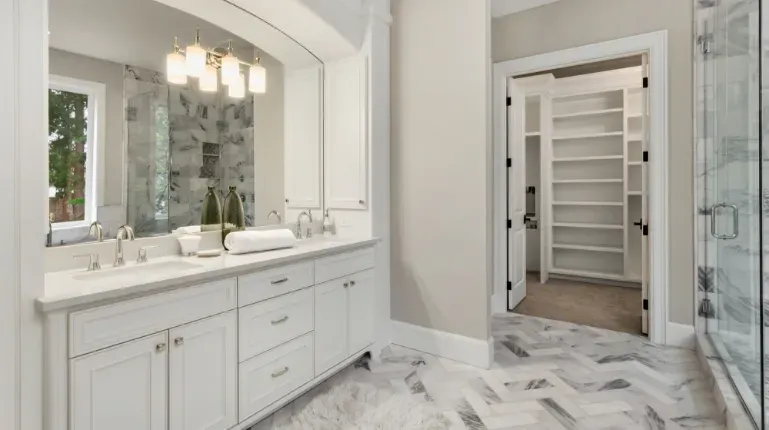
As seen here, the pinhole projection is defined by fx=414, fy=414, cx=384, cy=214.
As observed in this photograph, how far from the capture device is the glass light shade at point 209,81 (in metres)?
2.41

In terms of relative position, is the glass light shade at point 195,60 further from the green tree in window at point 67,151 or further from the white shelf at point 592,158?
the white shelf at point 592,158

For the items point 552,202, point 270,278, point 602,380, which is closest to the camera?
point 270,278

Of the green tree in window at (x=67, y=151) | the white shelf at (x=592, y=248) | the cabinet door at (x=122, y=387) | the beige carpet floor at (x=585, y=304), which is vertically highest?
the green tree in window at (x=67, y=151)

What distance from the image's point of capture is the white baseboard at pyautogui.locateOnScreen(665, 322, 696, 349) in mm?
3080

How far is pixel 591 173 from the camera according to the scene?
545 centimetres

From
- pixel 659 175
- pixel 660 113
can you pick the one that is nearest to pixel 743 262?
pixel 659 175

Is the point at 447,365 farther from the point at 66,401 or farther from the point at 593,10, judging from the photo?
the point at 593,10

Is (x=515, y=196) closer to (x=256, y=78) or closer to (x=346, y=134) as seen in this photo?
(x=346, y=134)

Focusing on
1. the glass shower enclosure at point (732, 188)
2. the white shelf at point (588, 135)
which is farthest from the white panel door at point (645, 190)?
the white shelf at point (588, 135)

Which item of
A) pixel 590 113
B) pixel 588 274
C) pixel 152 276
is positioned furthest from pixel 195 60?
pixel 588 274

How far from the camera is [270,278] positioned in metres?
2.08

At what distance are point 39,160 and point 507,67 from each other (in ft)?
11.7

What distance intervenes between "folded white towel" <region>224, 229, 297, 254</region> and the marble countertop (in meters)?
0.04

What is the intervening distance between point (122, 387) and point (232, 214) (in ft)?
3.93
